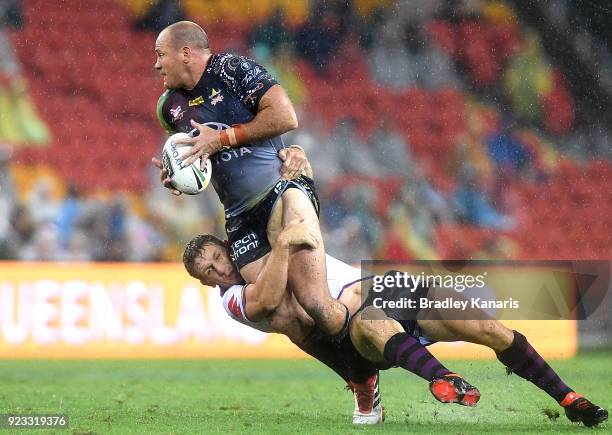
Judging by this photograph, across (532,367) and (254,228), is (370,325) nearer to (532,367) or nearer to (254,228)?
(532,367)

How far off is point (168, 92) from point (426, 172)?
1017 cm

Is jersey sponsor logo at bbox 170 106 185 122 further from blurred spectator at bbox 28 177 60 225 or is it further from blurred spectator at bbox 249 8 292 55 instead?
blurred spectator at bbox 249 8 292 55

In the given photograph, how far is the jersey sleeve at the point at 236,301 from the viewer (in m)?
5.87

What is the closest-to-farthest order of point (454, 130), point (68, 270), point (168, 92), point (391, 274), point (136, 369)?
point (391, 274)
point (168, 92)
point (136, 369)
point (68, 270)
point (454, 130)

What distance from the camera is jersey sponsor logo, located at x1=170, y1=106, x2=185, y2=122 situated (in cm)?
631

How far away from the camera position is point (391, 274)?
5.98 m

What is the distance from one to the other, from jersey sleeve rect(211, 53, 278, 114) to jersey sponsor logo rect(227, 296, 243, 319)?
1.14 meters

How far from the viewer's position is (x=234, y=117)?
6234 millimetres

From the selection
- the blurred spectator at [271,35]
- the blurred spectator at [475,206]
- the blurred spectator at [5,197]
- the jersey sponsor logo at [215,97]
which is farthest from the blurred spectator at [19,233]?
the jersey sponsor logo at [215,97]

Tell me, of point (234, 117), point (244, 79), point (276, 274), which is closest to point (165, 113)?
point (234, 117)

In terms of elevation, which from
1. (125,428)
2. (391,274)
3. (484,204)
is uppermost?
(484,204)

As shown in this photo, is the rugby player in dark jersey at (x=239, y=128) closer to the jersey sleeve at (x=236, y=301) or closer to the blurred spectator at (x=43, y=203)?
the jersey sleeve at (x=236, y=301)

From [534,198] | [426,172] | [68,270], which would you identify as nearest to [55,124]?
[68,270]

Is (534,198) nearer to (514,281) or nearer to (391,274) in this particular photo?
(514,281)
